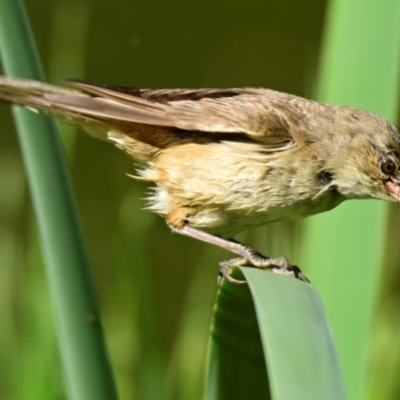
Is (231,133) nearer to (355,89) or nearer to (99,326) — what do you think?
(355,89)

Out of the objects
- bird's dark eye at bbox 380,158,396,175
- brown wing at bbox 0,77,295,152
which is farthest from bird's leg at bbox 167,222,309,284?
bird's dark eye at bbox 380,158,396,175

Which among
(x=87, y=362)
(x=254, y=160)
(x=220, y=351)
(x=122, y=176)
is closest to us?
(x=87, y=362)

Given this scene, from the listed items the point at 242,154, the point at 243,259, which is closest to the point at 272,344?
the point at 243,259

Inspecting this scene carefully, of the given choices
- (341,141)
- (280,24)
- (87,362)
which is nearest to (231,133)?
(341,141)

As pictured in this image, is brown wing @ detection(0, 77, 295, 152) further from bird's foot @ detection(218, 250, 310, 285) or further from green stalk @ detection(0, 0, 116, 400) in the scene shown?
green stalk @ detection(0, 0, 116, 400)

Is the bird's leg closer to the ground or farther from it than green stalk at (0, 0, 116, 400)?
closer to the ground

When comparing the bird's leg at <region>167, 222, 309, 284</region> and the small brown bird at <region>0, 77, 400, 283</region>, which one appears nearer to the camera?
the bird's leg at <region>167, 222, 309, 284</region>

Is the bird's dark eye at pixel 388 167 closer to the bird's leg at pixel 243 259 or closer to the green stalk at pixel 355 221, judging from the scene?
the green stalk at pixel 355 221

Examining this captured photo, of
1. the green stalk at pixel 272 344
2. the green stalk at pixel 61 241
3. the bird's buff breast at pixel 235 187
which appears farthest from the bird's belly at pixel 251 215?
the green stalk at pixel 61 241
